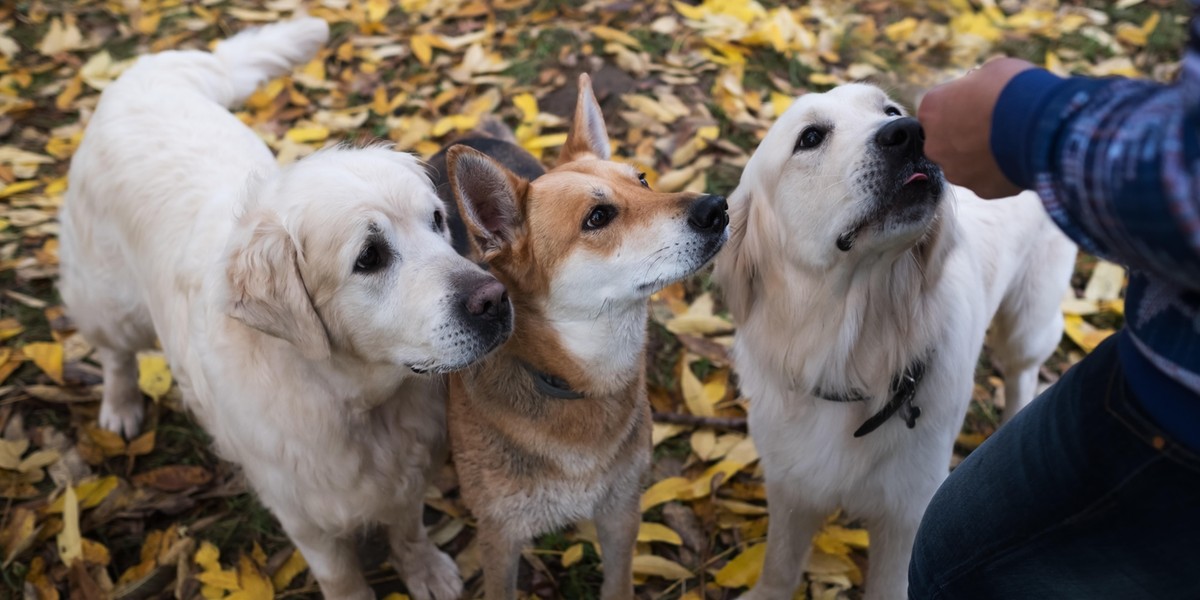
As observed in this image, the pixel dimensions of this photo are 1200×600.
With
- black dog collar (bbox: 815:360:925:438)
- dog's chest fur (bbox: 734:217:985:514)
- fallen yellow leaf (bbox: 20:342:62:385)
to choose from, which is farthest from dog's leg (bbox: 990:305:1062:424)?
fallen yellow leaf (bbox: 20:342:62:385)

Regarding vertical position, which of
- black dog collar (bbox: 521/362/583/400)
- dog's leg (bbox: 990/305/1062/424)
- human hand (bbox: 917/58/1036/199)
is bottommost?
dog's leg (bbox: 990/305/1062/424)

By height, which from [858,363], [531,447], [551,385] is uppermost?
[858,363]

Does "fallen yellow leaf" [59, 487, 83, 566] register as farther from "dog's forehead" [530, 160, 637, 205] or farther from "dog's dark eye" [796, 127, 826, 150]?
"dog's dark eye" [796, 127, 826, 150]

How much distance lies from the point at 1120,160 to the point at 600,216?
4.43 feet

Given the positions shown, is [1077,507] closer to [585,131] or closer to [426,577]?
[585,131]

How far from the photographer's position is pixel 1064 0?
5.41m

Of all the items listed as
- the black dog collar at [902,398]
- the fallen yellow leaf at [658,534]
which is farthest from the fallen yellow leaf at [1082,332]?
the fallen yellow leaf at [658,534]

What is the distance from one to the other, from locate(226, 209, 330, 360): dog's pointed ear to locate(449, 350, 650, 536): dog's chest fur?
0.45 m

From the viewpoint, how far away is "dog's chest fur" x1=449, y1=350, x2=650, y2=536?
2295mm

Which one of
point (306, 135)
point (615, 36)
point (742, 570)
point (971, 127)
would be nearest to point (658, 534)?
point (742, 570)

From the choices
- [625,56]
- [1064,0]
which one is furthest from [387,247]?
[1064,0]

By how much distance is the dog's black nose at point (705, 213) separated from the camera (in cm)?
212

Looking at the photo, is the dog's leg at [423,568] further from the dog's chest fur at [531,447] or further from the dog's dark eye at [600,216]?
the dog's dark eye at [600,216]

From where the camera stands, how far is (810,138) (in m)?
2.06
